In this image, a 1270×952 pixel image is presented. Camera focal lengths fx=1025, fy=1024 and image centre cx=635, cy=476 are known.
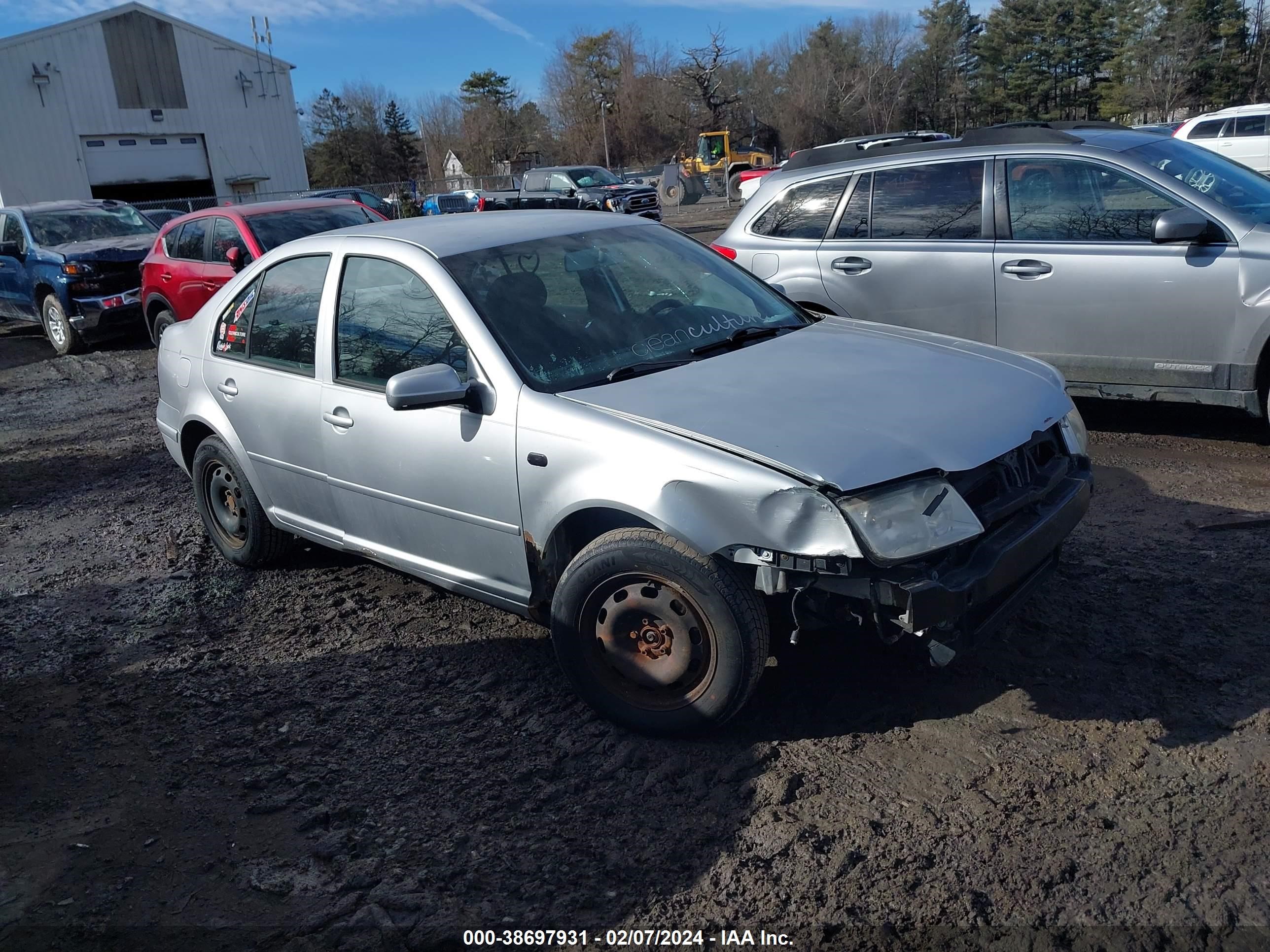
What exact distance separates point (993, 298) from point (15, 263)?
13.0 m

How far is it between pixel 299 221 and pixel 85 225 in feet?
18.1

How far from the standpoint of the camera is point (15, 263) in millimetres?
13781

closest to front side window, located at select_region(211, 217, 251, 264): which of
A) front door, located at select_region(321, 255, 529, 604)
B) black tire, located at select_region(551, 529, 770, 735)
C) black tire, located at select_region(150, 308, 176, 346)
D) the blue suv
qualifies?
black tire, located at select_region(150, 308, 176, 346)

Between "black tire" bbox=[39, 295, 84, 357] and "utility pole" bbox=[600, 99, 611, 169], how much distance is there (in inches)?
2325

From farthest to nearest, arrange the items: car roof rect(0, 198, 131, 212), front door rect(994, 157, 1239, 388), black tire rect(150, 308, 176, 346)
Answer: car roof rect(0, 198, 131, 212) < black tire rect(150, 308, 176, 346) < front door rect(994, 157, 1239, 388)

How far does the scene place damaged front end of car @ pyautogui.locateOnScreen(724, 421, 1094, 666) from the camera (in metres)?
2.93

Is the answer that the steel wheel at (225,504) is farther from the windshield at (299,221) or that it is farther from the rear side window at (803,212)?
the windshield at (299,221)

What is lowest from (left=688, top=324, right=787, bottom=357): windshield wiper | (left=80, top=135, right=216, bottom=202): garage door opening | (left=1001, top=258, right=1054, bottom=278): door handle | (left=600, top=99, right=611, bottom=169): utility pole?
(left=1001, top=258, right=1054, bottom=278): door handle

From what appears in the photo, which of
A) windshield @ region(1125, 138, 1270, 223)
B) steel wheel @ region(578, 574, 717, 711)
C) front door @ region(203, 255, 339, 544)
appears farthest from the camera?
windshield @ region(1125, 138, 1270, 223)

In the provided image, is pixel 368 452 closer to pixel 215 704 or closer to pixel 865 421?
pixel 215 704

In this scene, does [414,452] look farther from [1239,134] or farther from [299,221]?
[1239,134]

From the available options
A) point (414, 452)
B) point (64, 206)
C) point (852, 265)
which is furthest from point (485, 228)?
point (64, 206)

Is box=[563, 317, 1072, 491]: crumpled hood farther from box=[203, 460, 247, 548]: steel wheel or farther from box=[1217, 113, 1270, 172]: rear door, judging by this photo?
box=[1217, 113, 1270, 172]: rear door

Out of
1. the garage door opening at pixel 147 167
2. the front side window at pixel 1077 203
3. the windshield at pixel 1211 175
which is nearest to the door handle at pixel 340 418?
the front side window at pixel 1077 203
